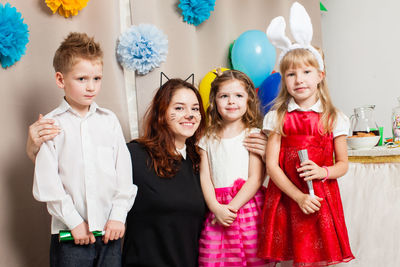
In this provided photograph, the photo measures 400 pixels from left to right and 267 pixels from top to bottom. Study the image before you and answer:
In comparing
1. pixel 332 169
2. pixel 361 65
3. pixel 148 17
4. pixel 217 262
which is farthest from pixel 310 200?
pixel 361 65

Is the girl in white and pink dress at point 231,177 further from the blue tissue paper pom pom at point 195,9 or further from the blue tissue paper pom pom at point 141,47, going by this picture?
the blue tissue paper pom pom at point 195,9

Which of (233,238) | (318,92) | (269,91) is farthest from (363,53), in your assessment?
(233,238)

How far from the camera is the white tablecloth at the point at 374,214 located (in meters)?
1.92

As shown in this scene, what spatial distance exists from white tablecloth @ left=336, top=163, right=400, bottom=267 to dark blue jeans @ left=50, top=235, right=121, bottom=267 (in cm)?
120

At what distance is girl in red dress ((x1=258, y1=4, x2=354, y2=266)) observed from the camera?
4.89ft

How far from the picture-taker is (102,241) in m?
1.45

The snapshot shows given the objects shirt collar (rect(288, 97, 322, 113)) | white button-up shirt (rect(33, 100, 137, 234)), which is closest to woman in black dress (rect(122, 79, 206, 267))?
white button-up shirt (rect(33, 100, 137, 234))

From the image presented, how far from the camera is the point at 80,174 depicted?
1398 mm

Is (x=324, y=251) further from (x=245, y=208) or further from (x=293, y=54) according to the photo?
(x=293, y=54)

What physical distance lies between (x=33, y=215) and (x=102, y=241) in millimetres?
543

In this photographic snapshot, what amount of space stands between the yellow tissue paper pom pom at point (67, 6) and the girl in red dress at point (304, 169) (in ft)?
3.16

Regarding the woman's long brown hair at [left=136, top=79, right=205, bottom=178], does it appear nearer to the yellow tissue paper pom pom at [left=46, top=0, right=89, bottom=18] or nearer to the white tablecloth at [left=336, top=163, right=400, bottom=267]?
the yellow tissue paper pom pom at [left=46, top=0, right=89, bottom=18]

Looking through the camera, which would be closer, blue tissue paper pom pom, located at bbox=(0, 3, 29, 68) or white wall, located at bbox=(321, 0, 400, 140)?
blue tissue paper pom pom, located at bbox=(0, 3, 29, 68)

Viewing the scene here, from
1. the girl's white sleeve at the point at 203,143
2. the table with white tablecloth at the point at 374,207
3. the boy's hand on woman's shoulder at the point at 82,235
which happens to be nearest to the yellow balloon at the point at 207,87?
the girl's white sleeve at the point at 203,143
